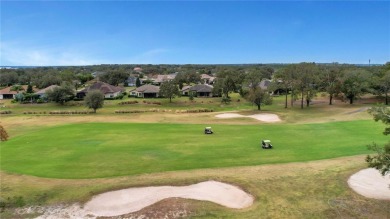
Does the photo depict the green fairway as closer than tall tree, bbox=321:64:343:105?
Yes

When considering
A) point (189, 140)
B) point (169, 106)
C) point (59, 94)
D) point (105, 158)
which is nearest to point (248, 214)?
point (105, 158)

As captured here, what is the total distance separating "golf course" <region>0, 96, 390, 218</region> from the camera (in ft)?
75.4

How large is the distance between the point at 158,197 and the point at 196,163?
28.0 feet

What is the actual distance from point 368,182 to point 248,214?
1155 cm

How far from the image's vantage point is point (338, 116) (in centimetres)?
6066

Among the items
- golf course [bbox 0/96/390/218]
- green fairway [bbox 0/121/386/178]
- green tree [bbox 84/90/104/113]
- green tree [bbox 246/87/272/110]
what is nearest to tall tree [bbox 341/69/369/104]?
golf course [bbox 0/96/390/218]

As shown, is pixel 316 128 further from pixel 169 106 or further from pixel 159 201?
pixel 169 106

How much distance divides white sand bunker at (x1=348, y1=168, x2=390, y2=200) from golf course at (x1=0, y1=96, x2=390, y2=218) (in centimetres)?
79

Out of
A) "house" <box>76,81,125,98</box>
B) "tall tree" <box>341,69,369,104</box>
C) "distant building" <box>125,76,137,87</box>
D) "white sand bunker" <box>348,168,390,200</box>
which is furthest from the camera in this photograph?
"distant building" <box>125,76,137,87</box>

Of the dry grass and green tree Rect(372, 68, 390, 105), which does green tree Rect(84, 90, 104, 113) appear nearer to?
the dry grass

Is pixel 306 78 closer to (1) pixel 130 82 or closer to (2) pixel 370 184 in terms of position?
(2) pixel 370 184

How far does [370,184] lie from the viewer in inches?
1056

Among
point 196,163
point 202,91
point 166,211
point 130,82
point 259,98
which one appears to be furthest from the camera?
point 130,82

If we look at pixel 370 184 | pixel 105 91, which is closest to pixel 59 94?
pixel 105 91
